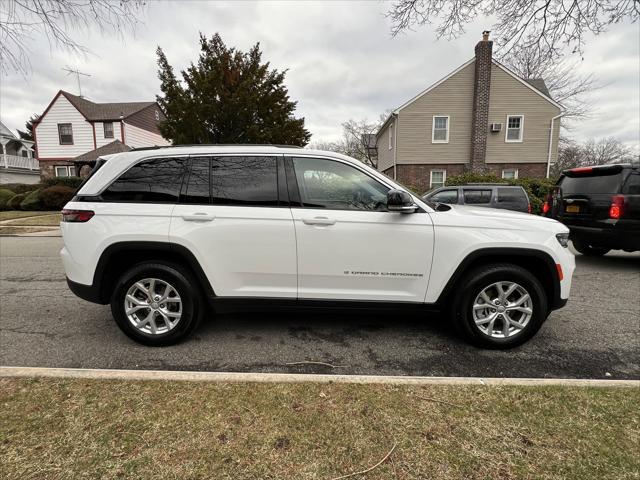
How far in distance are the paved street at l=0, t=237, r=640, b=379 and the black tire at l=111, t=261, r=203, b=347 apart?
13cm

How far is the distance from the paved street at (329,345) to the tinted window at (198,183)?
4.73ft

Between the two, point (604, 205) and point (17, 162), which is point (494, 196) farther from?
point (17, 162)

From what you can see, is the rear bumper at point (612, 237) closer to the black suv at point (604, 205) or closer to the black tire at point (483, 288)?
the black suv at point (604, 205)

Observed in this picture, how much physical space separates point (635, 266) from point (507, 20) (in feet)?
18.7

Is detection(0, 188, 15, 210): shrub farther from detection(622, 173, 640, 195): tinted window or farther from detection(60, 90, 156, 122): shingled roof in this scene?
detection(622, 173, 640, 195): tinted window

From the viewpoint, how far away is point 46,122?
1138 inches

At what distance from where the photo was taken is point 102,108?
97.9 feet

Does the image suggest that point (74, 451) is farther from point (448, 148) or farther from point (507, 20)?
point (448, 148)

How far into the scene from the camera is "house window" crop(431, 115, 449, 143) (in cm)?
2164

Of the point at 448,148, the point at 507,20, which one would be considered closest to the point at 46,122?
the point at 448,148

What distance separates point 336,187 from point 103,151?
2790cm

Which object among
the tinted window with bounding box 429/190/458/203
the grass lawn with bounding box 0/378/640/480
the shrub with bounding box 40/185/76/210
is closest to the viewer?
the grass lawn with bounding box 0/378/640/480

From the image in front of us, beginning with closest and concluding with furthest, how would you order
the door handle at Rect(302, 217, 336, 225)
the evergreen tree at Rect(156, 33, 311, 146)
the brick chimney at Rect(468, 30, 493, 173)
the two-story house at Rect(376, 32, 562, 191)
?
the door handle at Rect(302, 217, 336, 225) < the evergreen tree at Rect(156, 33, 311, 146) < the brick chimney at Rect(468, 30, 493, 173) < the two-story house at Rect(376, 32, 562, 191)

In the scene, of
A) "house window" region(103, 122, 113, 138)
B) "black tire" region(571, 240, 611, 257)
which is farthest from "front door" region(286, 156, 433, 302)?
"house window" region(103, 122, 113, 138)
